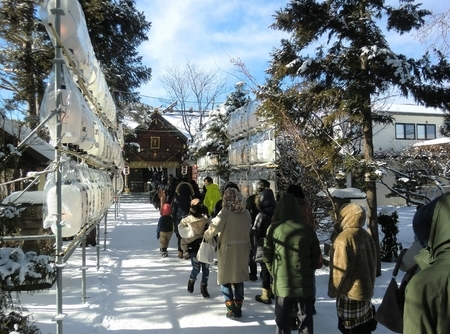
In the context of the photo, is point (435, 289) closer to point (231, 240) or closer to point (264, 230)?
point (231, 240)

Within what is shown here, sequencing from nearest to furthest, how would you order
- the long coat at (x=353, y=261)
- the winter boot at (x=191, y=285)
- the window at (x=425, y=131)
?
1. the long coat at (x=353, y=261)
2. the winter boot at (x=191, y=285)
3. the window at (x=425, y=131)

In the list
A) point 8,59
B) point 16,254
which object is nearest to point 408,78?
point 16,254

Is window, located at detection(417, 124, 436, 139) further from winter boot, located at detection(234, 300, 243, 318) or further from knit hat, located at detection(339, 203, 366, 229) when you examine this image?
knit hat, located at detection(339, 203, 366, 229)

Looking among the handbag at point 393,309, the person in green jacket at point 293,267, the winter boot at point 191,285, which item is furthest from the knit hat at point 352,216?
the winter boot at point 191,285

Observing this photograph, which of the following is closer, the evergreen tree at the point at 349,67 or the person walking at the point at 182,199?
the evergreen tree at the point at 349,67

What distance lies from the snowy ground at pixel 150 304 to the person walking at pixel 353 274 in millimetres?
1018

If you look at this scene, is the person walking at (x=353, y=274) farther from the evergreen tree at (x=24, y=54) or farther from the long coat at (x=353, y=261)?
the evergreen tree at (x=24, y=54)

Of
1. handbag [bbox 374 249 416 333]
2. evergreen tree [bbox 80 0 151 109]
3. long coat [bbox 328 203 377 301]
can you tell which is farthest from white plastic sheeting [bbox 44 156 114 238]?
evergreen tree [bbox 80 0 151 109]

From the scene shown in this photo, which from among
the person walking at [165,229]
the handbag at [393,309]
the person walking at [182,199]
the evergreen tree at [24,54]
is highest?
the evergreen tree at [24,54]

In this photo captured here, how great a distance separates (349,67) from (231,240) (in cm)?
395

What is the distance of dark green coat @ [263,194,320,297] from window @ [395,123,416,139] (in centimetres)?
2403

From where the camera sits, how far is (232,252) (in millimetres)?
5105

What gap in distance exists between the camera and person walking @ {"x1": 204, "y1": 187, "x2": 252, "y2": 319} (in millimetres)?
5047

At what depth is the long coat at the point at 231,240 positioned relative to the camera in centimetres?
504
